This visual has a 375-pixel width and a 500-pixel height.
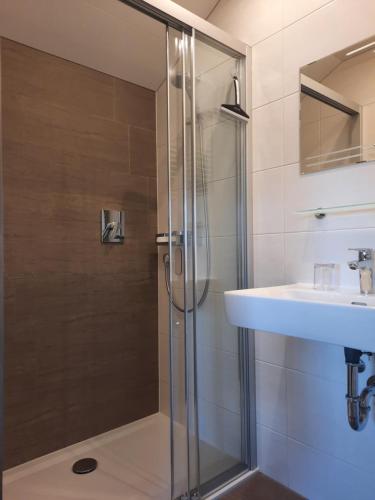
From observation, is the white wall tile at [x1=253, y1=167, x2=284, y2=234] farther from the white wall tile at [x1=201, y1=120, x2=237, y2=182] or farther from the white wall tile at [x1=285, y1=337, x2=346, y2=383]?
the white wall tile at [x1=285, y1=337, x2=346, y2=383]

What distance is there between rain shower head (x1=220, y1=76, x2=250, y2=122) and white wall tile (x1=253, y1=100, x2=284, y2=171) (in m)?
0.07

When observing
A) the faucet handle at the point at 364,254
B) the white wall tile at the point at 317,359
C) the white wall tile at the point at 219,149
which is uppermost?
the white wall tile at the point at 219,149

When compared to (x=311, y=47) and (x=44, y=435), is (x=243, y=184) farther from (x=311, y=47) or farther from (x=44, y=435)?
(x=44, y=435)

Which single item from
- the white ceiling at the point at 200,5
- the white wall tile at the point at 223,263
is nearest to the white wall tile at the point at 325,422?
the white wall tile at the point at 223,263

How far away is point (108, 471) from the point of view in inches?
69.5

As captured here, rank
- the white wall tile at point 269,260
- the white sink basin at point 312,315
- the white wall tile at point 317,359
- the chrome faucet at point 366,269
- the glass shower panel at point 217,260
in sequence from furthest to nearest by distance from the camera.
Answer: the white wall tile at point 269,260 → the glass shower panel at point 217,260 → the white wall tile at point 317,359 → the chrome faucet at point 366,269 → the white sink basin at point 312,315

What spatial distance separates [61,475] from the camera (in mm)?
1734

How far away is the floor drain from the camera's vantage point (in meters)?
1.76

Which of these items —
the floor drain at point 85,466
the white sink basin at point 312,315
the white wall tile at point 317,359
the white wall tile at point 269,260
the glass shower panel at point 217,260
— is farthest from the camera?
the floor drain at point 85,466

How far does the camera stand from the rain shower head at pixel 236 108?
5.21 feet

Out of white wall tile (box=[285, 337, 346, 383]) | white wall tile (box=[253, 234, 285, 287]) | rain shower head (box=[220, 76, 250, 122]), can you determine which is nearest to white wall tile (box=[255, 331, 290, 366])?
white wall tile (box=[285, 337, 346, 383])

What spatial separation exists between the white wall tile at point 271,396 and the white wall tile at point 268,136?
94cm

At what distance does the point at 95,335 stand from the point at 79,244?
55cm

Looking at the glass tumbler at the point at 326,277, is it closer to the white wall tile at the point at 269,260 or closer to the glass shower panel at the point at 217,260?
the white wall tile at the point at 269,260
